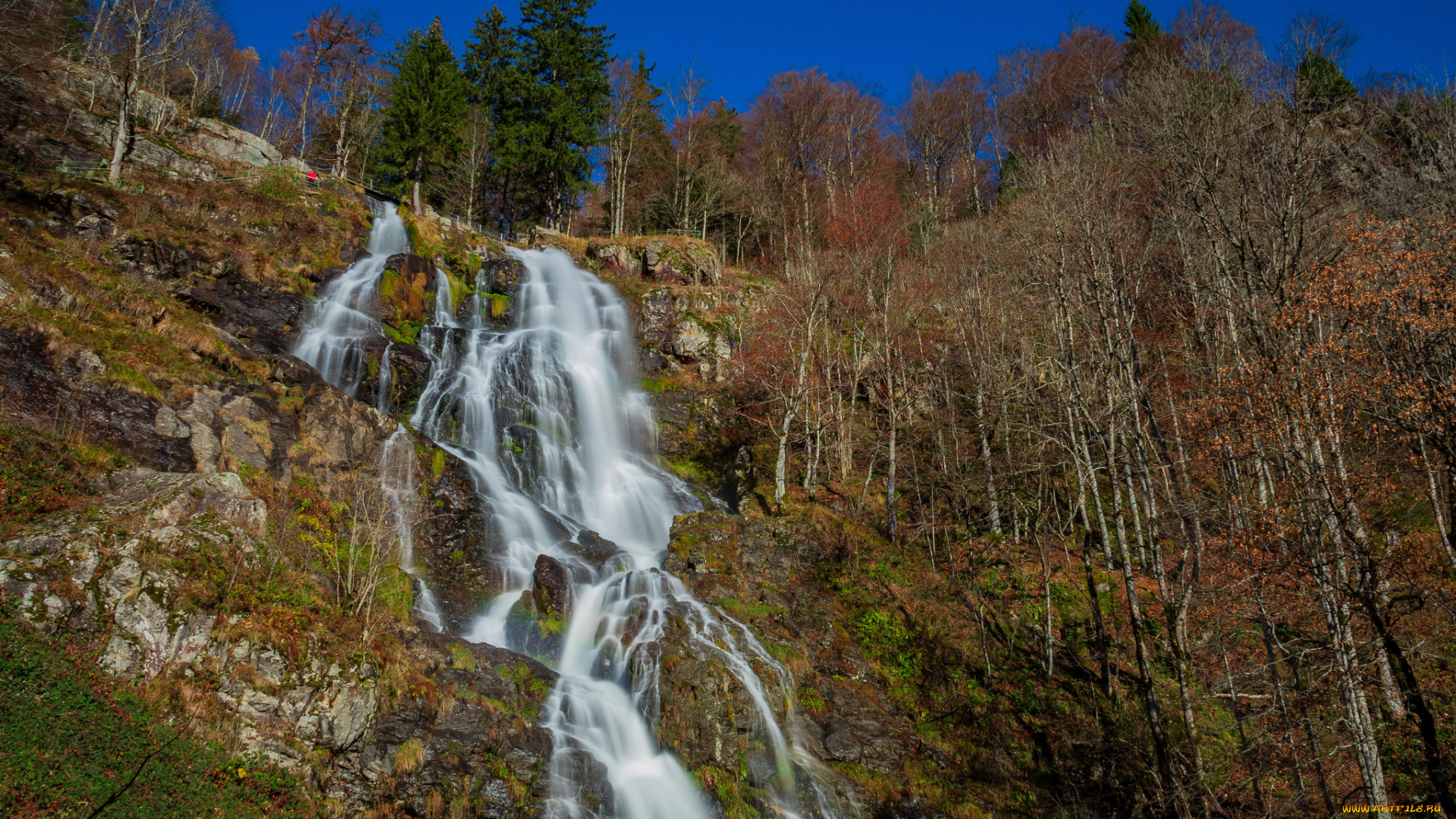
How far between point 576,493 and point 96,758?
12.0 meters

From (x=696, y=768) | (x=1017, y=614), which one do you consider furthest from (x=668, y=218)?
(x=696, y=768)

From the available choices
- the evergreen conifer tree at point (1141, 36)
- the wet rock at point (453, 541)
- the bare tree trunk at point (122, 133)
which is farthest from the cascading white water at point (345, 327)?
the evergreen conifer tree at point (1141, 36)

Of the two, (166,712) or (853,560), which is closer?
(166,712)

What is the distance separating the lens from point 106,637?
775cm

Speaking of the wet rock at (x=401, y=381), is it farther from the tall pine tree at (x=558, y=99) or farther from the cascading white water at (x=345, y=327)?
the tall pine tree at (x=558, y=99)

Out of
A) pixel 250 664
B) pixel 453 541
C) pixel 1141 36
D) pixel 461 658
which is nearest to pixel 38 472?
pixel 250 664

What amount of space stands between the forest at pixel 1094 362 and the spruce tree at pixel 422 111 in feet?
0.58

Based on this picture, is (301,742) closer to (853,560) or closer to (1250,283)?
(853,560)

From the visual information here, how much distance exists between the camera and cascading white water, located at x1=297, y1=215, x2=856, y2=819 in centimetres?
1084

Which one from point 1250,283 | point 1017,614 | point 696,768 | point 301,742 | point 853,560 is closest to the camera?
point 301,742

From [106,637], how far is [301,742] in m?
2.60

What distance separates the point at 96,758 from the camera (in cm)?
669

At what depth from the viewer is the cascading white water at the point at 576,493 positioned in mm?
10844

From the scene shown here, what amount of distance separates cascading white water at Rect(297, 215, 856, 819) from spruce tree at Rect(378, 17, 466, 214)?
23.3ft
